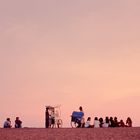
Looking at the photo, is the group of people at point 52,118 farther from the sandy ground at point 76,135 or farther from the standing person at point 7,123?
the sandy ground at point 76,135

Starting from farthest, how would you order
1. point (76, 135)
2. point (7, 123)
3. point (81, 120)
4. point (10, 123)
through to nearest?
point (10, 123) < point (7, 123) < point (81, 120) < point (76, 135)

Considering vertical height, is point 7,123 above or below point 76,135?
above

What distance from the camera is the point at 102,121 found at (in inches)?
1313

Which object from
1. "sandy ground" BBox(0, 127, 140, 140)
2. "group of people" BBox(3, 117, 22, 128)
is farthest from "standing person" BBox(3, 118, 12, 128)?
"sandy ground" BBox(0, 127, 140, 140)

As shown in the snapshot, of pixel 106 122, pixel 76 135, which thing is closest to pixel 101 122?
pixel 106 122

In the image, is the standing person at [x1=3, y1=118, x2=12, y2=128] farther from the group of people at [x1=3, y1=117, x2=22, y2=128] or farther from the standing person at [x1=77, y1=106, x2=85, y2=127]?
the standing person at [x1=77, y1=106, x2=85, y2=127]

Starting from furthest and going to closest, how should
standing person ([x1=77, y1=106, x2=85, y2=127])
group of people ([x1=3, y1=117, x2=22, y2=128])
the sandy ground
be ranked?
group of people ([x1=3, y1=117, x2=22, y2=128]) < standing person ([x1=77, y1=106, x2=85, y2=127]) < the sandy ground

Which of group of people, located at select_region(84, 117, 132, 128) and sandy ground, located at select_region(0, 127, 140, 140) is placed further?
group of people, located at select_region(84, 117, 132, 128)

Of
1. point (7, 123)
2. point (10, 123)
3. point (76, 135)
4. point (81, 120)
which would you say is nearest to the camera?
point (76, 135)

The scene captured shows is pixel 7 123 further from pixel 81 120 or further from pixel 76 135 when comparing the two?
pixel 76 135

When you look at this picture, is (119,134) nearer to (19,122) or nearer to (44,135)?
(44,135)

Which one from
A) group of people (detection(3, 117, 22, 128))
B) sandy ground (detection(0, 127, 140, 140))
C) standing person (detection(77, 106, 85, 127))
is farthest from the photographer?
group of people (detection(3, 117, 22, 128))

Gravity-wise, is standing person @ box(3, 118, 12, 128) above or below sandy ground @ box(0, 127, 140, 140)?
above

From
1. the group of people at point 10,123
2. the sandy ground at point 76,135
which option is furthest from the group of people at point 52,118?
the sandy ground at point 76,135
